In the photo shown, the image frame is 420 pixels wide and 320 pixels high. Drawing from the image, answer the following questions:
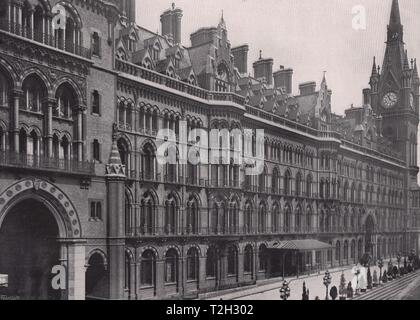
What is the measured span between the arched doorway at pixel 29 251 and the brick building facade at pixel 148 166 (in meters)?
0.08

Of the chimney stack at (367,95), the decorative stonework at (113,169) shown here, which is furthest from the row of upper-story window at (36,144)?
the chimney stack at (367,95)

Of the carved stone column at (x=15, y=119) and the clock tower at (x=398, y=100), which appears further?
the clock tower at (x=398, y=100)

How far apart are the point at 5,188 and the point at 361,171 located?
56.0 metres

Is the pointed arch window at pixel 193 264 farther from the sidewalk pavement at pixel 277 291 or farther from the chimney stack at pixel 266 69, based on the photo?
the chimney stack at pixel 266 69

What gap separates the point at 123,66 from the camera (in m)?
37.7

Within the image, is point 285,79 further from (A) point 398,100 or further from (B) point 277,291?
(B) point 277,291

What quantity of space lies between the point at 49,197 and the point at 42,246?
12.7 ft

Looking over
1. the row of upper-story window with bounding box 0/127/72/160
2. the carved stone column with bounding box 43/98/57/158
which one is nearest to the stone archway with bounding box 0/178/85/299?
the carved stone column with bounding box 43/98/57/158

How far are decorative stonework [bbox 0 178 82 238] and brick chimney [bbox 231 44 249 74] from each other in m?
32.8

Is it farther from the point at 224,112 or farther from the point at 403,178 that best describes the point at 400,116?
the point at 224,112

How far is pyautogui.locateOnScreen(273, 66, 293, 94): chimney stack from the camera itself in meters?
67.4

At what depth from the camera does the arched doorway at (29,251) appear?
3130cm

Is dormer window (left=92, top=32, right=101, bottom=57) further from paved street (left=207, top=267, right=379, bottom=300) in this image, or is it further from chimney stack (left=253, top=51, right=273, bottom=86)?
chimney stack (left=253, top=51, right=273, bottom=86)

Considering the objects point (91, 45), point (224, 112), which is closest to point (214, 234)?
point (224, 112)
